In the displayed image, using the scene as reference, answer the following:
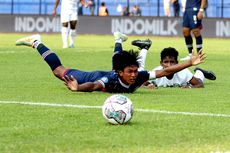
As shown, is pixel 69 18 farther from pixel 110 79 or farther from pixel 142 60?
pixel 110 79

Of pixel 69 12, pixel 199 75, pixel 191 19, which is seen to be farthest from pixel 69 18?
pixel 199 75

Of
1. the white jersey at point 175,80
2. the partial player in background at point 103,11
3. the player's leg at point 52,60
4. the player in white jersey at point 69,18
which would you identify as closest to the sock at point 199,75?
the white jersey at point 175,80

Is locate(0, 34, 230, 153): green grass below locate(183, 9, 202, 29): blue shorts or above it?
below

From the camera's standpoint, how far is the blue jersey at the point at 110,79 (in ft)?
43.2

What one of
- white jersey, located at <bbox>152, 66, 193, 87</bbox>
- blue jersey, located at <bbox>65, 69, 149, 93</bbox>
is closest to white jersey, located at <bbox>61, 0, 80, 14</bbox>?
white jersey, located at <bbox>152, 66, 193, 87</bbox>

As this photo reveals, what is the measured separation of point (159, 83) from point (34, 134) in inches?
271

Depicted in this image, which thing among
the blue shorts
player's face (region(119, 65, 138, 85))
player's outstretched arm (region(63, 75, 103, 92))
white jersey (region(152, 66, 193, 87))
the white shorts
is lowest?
white jersey (region(152, 66, 193, 87))

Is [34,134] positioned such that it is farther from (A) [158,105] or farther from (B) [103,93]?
(B) [103,93]

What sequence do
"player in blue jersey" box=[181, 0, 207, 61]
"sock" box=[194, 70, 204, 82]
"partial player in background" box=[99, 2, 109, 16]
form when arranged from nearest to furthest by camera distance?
"sock" box=[194, 70, 204, 82], "player in blue jersey" box=[181, 0, 207, 61], "partial player in background" box=[99, 2, 109, 16]

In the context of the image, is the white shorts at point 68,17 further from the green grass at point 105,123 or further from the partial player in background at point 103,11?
the partial player in background at point 103,11

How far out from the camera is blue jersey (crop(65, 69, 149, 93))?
13156mm

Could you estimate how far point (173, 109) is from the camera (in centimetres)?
1162

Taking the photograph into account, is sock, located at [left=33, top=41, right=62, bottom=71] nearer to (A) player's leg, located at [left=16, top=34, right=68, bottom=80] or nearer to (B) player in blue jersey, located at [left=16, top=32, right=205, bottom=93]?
(A) player's leg, located at [left=16, top=34, right=68, bottom=80]

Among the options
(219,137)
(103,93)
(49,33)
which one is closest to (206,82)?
(103,93)
